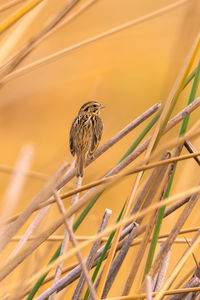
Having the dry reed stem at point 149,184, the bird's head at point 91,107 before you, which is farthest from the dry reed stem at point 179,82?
the bird's head at point 91,107

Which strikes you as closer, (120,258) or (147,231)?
(147,231)

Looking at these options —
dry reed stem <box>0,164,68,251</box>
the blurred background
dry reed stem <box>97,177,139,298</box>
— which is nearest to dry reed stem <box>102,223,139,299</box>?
dry reed stem <box>97,177,139,298</box>

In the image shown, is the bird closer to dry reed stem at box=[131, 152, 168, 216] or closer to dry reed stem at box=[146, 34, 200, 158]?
dry reed stem at box=[131, 152, 168, 216]

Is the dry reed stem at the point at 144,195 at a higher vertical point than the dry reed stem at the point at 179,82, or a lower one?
lower

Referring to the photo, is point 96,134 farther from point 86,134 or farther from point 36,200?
point 36,200

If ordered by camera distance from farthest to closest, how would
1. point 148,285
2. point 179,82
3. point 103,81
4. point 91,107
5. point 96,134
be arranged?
point 103,81
point 91,107
point 96,134
point 179,82
point 148,285

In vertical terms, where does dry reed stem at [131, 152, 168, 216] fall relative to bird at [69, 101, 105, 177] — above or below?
below

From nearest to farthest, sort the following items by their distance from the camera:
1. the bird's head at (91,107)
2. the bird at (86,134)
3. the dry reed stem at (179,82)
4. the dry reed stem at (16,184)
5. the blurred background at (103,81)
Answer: the dry reed stem at (16,184), the dry reed stem at (179,82), the bird at (86,134), the bird's head at (91,107), the blurred background at (103,81)

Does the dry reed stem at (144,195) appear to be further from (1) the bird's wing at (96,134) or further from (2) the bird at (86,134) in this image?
(1) the bird's wing at (96,134)

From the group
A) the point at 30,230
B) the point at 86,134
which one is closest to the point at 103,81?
the point at 86,134
